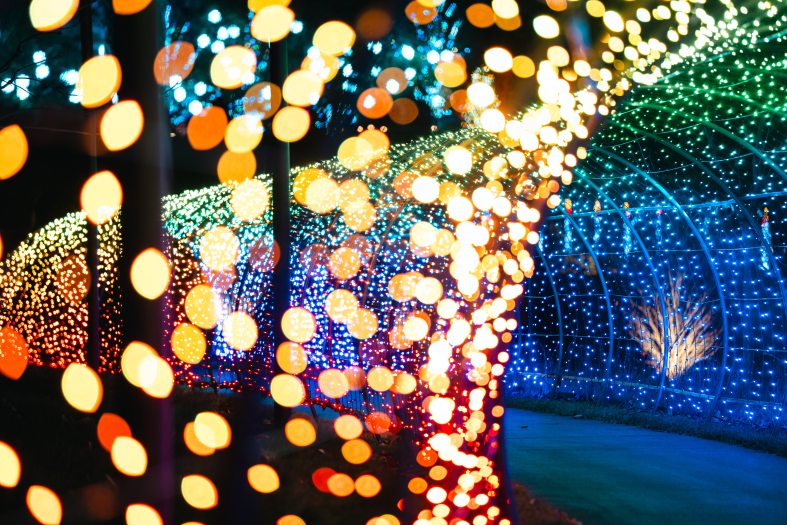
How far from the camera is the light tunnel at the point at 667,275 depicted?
851cm

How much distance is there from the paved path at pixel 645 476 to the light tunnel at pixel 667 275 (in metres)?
1.49

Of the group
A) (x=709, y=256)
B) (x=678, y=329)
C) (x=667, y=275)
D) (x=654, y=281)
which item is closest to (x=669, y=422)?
(x=678, y=329)

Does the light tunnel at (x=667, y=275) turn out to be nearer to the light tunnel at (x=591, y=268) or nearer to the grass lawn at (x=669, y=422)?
the light tunnel at (x=591, y=268)

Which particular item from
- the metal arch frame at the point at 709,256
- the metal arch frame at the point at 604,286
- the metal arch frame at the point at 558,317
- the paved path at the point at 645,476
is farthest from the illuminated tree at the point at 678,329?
the paved path at the point at 645,476

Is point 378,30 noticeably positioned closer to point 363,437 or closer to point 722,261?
point 722,261

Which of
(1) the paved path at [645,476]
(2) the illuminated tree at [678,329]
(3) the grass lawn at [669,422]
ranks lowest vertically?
(1) the paved path at [645,476]

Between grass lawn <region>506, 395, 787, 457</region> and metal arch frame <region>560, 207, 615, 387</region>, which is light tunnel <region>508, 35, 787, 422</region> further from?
grass lawn <region>506, 395, 787, 457</region>

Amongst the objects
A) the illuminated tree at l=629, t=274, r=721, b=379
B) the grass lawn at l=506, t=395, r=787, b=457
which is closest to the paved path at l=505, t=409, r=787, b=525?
the grass lawn at l=506, t=395, r=787, b=457

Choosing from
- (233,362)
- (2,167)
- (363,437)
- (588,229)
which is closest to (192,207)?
(233,362)

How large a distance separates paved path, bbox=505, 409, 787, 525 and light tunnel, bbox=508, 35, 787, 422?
1492 millimetres

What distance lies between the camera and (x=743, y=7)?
3.98 m

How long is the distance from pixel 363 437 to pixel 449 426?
3123 mm

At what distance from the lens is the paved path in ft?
17.6

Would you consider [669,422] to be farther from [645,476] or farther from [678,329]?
[645,476]
